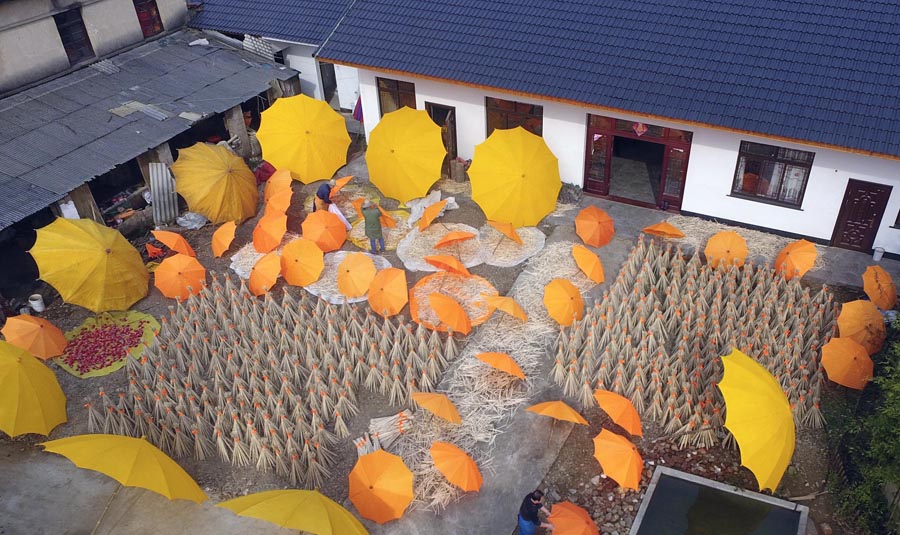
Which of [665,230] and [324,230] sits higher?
[324,230]

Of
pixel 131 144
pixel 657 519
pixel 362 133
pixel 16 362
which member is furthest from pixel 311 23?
pixel 657 519

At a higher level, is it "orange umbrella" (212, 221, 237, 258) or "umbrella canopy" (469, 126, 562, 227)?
"umbrella canopy" (469, 126, 562, 227)

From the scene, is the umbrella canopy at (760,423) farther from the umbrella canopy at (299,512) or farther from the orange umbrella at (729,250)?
the umbrella canopy at (299,512)

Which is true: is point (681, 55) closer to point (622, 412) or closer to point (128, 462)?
point (622, 412)

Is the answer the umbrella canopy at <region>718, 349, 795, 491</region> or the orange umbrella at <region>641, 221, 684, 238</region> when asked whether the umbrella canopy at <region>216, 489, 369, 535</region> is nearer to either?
the umbrella canopy at <region>718, 349, 795, 491</region>

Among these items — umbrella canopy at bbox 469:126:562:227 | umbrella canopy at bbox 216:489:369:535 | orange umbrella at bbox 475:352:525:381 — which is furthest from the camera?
umbrella canopy at bbox 469:126:562:227

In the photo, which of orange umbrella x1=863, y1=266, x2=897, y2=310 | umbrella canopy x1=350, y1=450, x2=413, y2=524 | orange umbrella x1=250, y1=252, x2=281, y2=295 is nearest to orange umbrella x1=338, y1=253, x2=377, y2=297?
orange umbrella x1=250, y1=252, x2=281, y2=295

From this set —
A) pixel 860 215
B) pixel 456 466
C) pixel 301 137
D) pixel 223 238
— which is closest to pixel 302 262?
pixel 223 238
